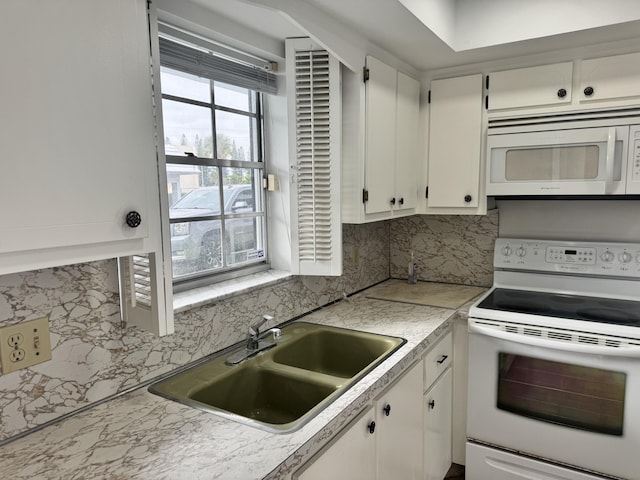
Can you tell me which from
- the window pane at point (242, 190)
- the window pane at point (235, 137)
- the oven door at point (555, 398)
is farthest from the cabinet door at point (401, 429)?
the window pane at point (235, 137)

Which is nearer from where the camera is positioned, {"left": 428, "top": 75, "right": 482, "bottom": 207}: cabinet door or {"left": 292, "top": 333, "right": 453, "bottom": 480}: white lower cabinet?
{"left": 292, "top": 333, "right": 453, "bottom": 480}: white lower cabinet

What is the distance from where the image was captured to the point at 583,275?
232 cm

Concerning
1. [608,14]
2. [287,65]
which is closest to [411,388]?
[287,65]

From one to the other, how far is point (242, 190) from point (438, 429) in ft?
4.72

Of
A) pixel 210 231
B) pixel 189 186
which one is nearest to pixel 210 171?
pixel 189 186

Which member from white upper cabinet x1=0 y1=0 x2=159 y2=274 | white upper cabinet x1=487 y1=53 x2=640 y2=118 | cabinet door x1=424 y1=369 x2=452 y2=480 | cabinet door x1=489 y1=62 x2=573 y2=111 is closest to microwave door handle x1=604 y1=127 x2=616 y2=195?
white upper cabinet x1=487 y1=53 x2=640 y2=118

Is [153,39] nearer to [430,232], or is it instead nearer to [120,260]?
[120,260]

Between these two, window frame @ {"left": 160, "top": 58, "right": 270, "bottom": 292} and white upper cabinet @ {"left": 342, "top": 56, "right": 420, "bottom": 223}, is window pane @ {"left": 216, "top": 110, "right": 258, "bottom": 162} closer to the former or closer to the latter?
window frame @ {"left": 160, "top": 58, "right": 270, "bottom": 292}

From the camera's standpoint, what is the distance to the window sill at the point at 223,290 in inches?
61.1

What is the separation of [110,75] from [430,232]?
222 cm

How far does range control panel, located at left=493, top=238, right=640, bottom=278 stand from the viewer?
7.27ft

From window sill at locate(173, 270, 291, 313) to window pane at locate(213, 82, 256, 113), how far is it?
0.75m

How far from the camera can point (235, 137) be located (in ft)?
6.38

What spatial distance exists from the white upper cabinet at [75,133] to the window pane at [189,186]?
0.66m
